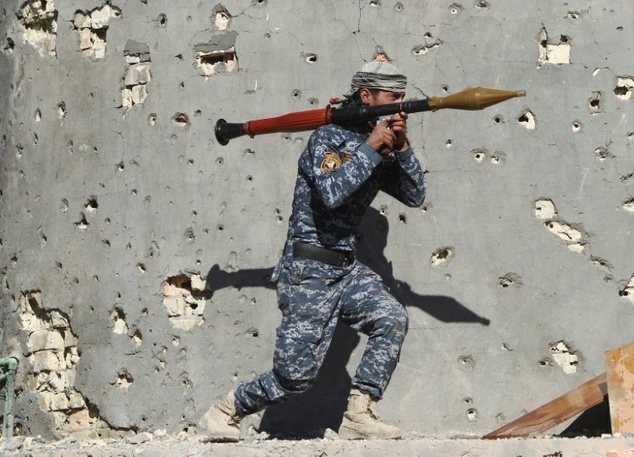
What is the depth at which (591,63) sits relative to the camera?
5.92 metres

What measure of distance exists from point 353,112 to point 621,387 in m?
1.49

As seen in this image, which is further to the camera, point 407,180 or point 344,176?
point 407,180

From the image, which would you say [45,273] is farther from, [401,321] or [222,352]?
[401,321]

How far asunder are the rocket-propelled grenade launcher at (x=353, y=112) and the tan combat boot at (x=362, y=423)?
1.10 meters

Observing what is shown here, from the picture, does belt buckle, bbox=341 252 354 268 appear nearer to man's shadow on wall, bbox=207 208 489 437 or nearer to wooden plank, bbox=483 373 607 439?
man's shadow on wall, bbox=207 208 489 437

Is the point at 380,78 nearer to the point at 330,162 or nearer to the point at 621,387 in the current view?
the point at 330,162

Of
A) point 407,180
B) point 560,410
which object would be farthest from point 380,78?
point 560,410

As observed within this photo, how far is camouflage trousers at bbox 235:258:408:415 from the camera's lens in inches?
203

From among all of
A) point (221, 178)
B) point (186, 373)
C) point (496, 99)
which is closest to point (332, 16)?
point (221, 178)

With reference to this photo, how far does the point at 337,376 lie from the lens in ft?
19.7

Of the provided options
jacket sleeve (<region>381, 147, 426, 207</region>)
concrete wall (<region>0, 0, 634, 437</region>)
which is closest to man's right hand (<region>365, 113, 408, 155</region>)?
jacket sleeve (<region>381, 147, 426, 207</region>)

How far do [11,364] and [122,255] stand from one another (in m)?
0.88

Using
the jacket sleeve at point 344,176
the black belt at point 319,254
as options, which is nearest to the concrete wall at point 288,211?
the black belt at point 319,254

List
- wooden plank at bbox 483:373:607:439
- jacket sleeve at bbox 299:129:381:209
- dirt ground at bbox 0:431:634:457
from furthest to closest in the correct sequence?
wooden plank at bbox 483:373:607:439
jacket sleeve at bbox 299:129:381:209
dirt ground at bbox 0:431:634:457
